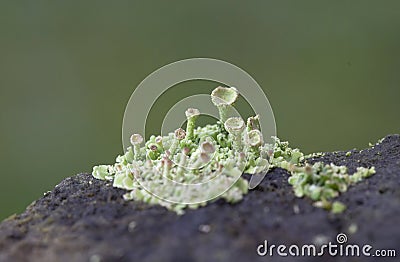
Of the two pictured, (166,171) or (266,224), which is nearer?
(266,224)

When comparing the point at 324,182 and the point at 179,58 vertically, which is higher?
the point at 179,58

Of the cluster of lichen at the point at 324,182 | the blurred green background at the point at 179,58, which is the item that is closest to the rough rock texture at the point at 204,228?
the cluster of lichen at the point at 324,182

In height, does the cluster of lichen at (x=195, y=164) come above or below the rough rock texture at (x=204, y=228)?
above

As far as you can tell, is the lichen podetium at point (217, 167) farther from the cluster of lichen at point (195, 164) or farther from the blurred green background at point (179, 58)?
the blurred green background at point (179, 58)

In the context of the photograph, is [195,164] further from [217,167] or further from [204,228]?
[204,228]

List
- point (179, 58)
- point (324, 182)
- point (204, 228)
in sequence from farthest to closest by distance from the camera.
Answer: point (179, 58) → point (324, 182) → point (204, 228)

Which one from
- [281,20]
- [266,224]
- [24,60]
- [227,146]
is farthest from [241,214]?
[24,60]

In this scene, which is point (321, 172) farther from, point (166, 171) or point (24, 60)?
point (24, 60)

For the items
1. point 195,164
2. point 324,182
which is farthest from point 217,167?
point 324,182
